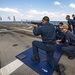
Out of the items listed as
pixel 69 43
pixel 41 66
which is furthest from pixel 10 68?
pixel 69 43

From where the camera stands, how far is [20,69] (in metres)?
4.42

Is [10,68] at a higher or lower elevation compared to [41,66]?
lower

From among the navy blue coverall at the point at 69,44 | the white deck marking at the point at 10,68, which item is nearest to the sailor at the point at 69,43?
the navy blue coverall at the point at 69,44

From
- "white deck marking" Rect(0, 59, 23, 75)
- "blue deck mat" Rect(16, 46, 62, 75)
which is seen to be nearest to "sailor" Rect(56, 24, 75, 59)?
"blue deck mat" Rect(16, 46, 62, 75)

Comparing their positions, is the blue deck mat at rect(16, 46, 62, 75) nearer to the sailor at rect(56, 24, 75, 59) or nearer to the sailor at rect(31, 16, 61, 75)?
the sailor at rect(31, 16, 61, 75)

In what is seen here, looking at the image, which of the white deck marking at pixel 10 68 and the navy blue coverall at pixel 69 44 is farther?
the navy blue coverall at pixel 69 44

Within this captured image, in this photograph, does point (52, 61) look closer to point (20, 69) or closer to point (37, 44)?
point (37, 44)

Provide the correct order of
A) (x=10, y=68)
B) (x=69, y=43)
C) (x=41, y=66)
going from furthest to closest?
(x=69, y=43), (x=10, y=68), (x=41, y=66)

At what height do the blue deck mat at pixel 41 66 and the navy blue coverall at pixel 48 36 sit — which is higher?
the navy blue coverall at pixel 48 36

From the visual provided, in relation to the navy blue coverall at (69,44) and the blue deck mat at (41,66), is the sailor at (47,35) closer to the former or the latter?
the blue deck mat at (41,66)

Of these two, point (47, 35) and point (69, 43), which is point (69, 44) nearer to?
point (69, 43)

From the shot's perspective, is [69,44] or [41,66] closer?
[41,66]

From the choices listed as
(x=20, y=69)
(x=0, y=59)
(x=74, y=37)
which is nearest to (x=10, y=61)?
(x=0, y=59)

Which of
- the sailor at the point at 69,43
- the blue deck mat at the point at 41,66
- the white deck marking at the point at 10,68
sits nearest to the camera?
the blue deck mat at the point at 41,66
